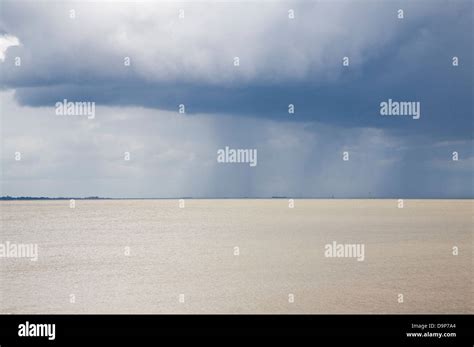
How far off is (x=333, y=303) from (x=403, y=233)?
142ft

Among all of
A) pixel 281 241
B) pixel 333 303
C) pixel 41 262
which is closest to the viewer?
pixel 333 303
